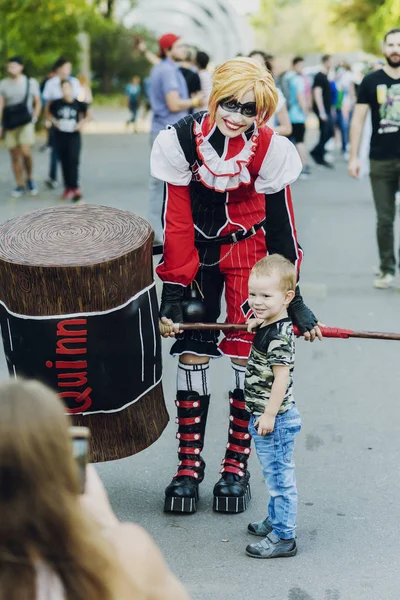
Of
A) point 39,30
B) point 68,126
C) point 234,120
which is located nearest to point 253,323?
point 234,120

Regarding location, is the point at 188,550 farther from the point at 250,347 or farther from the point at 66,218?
the point at 66,218

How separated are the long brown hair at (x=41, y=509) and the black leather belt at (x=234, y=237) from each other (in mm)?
2307

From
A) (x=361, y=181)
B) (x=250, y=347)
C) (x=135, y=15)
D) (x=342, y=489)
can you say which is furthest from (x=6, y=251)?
(x=135, y=15)

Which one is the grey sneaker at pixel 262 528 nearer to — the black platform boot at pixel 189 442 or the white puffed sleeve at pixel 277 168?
the black platform boot at pixel 189 442

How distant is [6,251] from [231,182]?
890 mm

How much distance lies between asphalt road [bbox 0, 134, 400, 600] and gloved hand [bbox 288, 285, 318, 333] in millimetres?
823

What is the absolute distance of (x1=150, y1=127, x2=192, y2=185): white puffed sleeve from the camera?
3.95m

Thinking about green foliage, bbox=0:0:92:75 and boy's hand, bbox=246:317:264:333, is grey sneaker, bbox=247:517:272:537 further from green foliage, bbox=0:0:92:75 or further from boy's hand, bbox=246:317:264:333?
green foliage, bbox=0:0:92:75

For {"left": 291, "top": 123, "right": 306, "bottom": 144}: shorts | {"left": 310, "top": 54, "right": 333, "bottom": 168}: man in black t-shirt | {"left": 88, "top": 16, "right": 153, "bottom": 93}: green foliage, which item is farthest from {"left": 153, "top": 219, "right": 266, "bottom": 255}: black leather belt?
{"left": 88, "top": 16, "right": 153, "bottom": 93}: green foliage

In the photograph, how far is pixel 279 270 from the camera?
3.65 m

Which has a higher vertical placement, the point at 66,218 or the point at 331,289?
the point at 66,218

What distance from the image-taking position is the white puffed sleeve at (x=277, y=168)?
13.0ft

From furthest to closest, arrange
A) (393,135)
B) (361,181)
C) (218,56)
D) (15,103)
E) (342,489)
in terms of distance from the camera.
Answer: (218,56) < (361,181) < (15,103) < (393,135) < (342,489)

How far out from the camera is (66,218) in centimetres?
399
